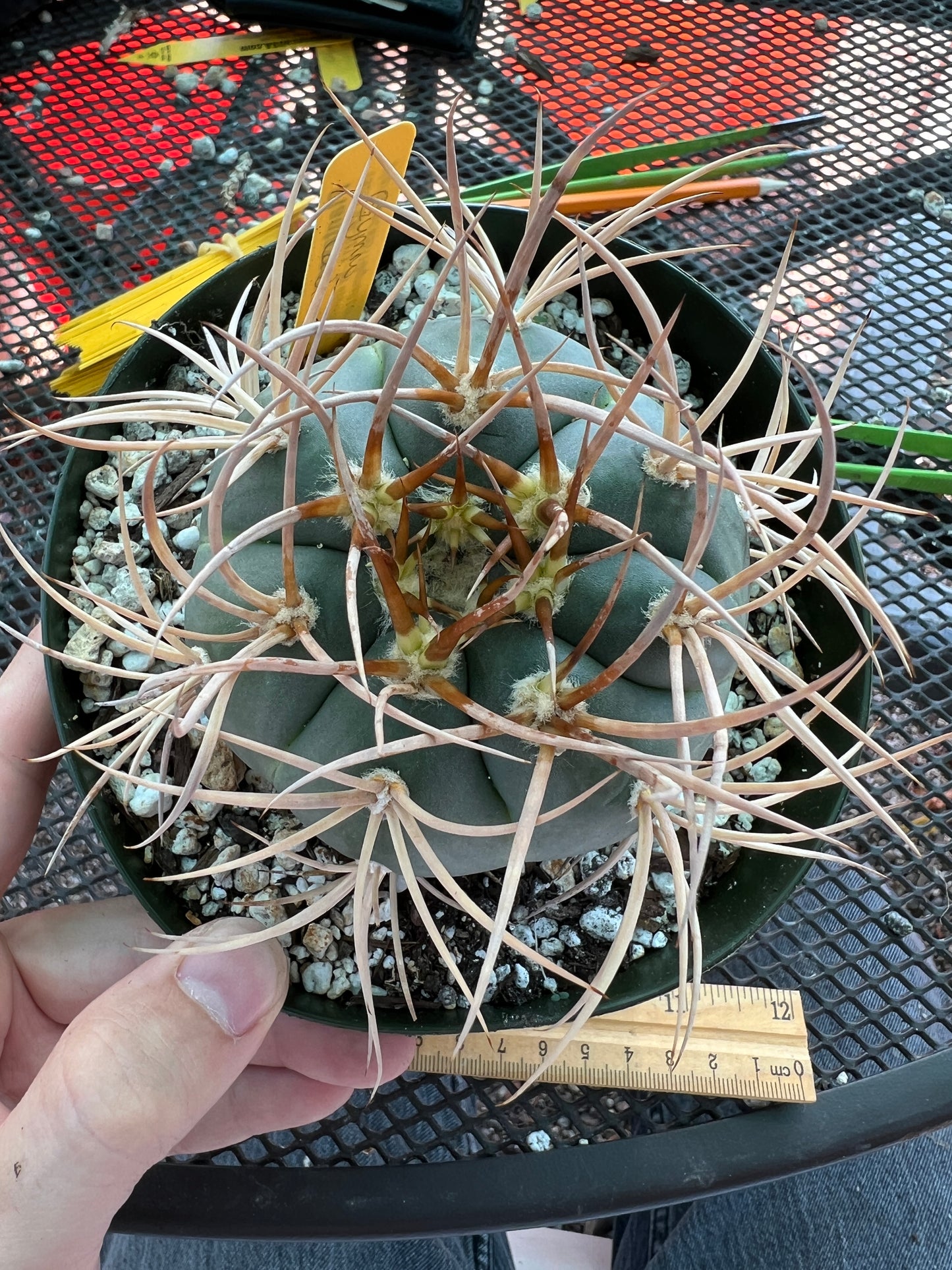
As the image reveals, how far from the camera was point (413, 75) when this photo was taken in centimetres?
83

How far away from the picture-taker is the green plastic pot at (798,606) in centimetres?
47

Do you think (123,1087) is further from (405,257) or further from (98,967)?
(405,257)

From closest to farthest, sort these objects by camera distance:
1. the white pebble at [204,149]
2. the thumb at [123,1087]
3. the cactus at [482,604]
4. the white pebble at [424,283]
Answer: the cactus at [482,604] < the thumb at [123,1087] < the white pebble at [424,283] < the white pebble at [204,149]

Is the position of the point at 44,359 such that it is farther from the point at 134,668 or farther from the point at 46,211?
the point at 134,668

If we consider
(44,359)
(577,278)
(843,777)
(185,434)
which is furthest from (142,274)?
(843,777)

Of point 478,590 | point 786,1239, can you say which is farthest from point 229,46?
point 786,1239

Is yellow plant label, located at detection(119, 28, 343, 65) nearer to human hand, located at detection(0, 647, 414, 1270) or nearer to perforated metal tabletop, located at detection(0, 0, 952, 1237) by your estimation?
perforated metal tabletop, located at detection(0, 0, 952, 1237)

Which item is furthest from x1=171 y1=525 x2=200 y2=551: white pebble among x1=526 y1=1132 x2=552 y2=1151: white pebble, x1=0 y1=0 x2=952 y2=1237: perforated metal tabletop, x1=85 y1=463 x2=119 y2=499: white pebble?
x1=526 y1=1132 x2=552 y2=1151: white pebble

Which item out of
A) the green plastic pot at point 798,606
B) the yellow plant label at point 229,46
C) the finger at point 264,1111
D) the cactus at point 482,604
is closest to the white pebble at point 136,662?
the green plastic pot at point 798,606

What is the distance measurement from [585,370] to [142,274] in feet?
1.70

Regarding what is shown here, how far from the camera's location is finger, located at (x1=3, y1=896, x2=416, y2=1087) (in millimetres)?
558

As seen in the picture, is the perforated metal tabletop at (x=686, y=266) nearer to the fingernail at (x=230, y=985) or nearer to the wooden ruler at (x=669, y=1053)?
the wooden ruler at (x=669, y=1053)

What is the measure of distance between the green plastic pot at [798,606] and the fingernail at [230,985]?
0.09ft

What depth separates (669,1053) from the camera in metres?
0.55
